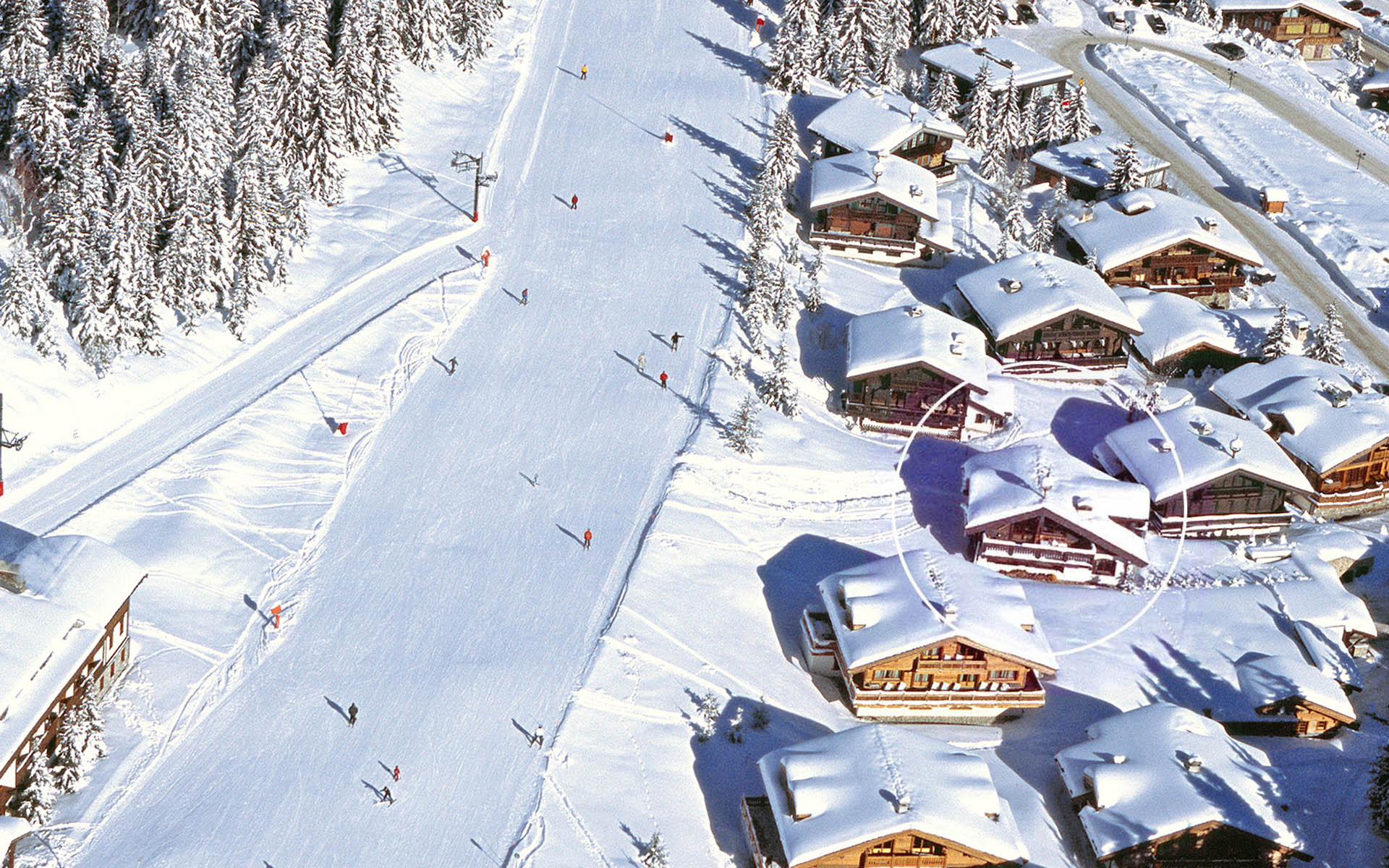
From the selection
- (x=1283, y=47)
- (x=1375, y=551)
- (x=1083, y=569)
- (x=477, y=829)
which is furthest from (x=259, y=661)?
(x=1283, y=47)

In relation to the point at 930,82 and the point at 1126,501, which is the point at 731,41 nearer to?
the point at 930,82

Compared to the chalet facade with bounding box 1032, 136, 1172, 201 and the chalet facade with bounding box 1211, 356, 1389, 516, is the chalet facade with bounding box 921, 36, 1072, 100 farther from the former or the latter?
the chalet facade with bounding box 1211, 356, 1389, 516

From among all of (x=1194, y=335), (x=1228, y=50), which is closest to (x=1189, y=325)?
(x=1194, y=335)

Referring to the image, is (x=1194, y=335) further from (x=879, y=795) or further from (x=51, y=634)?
(x=51, y=634)

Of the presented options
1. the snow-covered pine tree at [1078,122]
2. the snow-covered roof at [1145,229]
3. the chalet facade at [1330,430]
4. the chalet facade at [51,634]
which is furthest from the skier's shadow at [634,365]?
the snow-covered pine tree at [1078,122]

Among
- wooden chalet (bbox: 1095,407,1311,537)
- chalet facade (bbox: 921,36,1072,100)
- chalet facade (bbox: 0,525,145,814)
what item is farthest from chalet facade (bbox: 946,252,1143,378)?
chalet facade (bbox: 0,525,145,814)

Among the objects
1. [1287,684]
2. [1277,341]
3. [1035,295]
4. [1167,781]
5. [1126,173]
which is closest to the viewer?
[1167,781]
